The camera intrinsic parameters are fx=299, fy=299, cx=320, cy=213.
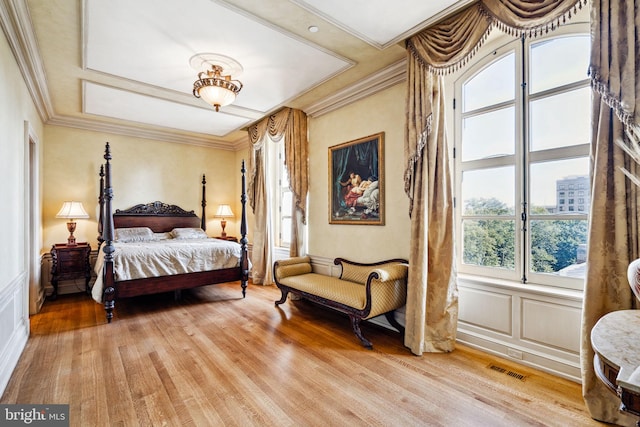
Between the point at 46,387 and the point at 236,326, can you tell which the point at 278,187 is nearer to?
the point at 236,326

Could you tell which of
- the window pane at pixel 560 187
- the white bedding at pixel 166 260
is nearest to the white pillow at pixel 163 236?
the white bedding at pixel 166 260

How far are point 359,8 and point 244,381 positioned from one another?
9.80ft

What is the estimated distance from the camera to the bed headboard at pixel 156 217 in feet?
17.5

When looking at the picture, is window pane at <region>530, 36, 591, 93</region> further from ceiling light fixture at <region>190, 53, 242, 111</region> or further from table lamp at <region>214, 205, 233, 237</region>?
table lamp at <region>214, 205, 233, 237</region>

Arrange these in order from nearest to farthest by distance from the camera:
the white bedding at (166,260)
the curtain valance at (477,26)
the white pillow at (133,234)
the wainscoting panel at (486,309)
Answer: the curtain valance at (477,26)
the wainscoting panel at (486,309)
the white bedding at (166,260)
the white pillow at (133,234)

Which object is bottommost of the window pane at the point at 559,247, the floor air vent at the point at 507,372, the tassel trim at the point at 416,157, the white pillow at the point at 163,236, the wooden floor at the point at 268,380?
the wooden floor at the point at 268,380

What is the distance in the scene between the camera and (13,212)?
2.71 metres

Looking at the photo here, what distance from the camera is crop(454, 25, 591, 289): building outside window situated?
232cm

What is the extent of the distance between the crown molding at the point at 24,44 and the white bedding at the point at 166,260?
6.73ft

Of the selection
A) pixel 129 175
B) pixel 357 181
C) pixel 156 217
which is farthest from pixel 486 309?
pixel 129 175

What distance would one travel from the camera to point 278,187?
5535 mm

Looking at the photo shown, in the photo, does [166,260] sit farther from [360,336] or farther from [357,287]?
[360,336]

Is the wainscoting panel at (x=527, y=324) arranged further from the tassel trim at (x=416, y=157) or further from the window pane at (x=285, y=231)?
the window pane at (x=285, y=231)

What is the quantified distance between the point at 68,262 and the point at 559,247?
19.9ft
